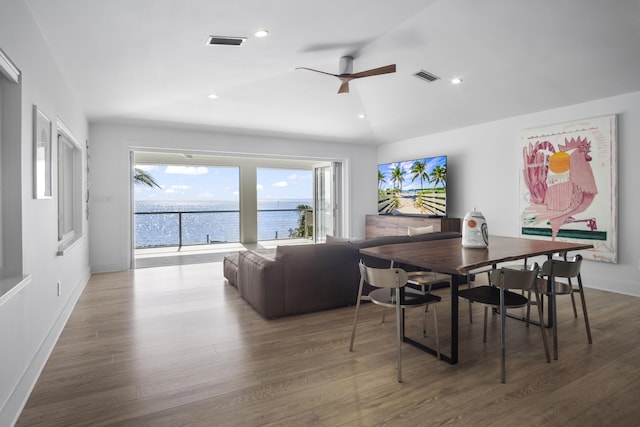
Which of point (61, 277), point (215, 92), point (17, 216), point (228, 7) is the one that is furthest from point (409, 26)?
point (61, 277)

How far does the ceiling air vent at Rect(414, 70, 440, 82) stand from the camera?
4.60 m

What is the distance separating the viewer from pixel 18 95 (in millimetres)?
2094

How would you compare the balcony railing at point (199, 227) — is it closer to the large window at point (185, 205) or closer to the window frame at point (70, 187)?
the large window at point (185, 205)

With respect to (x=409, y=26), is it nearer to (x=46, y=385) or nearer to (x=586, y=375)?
(x=586, y=375)

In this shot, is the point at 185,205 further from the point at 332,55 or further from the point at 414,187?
the point at 332,55

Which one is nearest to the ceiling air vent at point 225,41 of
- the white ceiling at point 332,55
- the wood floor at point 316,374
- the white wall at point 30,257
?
the white ceiling at point 332,55

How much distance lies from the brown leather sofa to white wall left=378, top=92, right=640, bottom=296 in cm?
259

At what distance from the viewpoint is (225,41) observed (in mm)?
3084

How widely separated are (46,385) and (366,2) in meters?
3.46

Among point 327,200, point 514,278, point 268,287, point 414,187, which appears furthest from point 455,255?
point 327,200

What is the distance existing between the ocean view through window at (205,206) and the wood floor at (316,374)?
515cm

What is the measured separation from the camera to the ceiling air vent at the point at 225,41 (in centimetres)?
301

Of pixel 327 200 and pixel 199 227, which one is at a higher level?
pixel 327 200

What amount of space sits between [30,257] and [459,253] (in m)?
2.92
